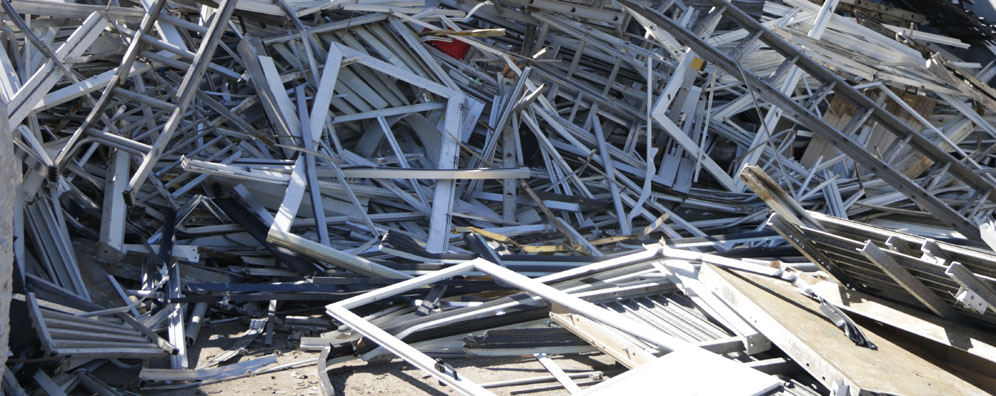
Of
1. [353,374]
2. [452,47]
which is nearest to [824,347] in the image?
[353,374]

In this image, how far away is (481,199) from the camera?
20.6ft

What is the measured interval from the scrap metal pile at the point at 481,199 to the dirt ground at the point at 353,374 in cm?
5

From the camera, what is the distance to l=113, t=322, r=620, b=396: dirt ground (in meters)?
3.89

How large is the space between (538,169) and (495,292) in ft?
7.03

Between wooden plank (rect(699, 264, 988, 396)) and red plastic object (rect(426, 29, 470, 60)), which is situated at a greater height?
red plastic object (rect(426, 29, 470, 60))

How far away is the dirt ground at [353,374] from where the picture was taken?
153 inches

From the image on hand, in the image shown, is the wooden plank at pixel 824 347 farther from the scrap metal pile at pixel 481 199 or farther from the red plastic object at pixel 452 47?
the red plastic object at pixel 452 47

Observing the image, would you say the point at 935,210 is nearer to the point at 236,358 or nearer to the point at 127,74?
the point at 236,358

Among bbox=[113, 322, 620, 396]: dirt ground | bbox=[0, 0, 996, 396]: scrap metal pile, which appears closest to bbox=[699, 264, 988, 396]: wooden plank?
bbox=[0, 0, 996, 396]: scrap metal pile

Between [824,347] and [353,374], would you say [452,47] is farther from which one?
[824,347]

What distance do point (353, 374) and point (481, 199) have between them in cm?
243

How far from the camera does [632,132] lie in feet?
23.7

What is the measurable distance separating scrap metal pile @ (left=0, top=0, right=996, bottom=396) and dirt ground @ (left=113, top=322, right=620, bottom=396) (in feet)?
0.17

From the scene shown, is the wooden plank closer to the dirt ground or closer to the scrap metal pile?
the scrap metal pile
